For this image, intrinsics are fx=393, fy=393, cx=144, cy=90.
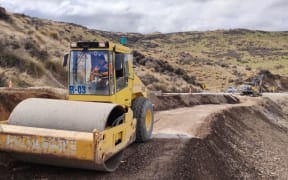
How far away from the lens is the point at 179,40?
120812 mm

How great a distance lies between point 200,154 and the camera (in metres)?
11.8

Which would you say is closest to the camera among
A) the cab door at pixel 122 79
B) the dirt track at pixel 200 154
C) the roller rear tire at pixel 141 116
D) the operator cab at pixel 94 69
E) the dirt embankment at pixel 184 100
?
the dirt track at pixel 200 154

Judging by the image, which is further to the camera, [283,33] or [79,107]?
[283,33]

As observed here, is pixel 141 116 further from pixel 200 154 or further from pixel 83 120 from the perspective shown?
pixel 83 120

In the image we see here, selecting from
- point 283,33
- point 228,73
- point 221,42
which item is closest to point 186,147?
point 228,73

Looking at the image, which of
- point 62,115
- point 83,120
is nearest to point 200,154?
point 83,120

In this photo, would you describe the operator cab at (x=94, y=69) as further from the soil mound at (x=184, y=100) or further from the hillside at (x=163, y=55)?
the soil mound at (x=184, y=100)

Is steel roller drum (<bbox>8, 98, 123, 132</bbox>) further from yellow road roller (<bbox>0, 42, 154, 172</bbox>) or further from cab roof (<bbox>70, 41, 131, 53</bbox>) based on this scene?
cab roof (<bbox>70, 41, 131, 53</bbox>)

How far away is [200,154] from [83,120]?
4769mm

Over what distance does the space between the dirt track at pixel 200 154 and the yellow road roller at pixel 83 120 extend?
494 mm

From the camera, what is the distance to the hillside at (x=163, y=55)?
23516 mm

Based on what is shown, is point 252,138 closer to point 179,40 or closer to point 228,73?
point 228,73

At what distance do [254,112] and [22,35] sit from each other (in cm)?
1738

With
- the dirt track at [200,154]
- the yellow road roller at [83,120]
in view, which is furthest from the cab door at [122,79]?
the dirt track at [200,154]
